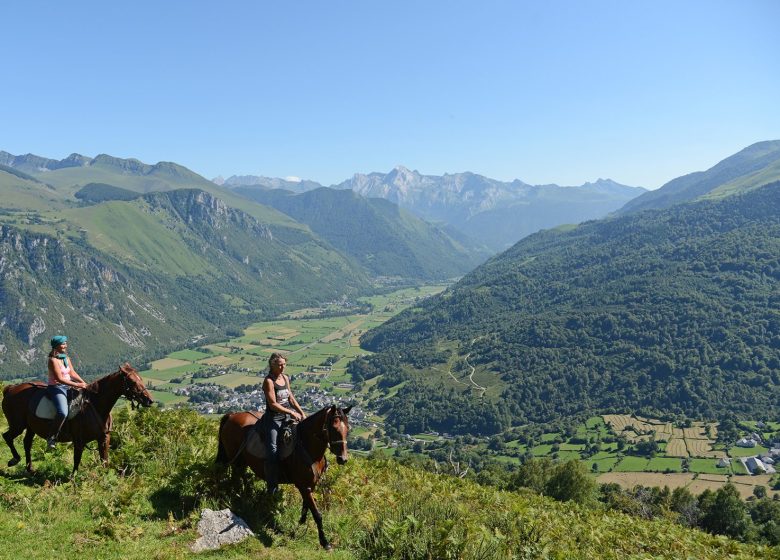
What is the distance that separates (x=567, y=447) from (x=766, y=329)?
409ft

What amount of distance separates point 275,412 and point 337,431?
2169 millimetres

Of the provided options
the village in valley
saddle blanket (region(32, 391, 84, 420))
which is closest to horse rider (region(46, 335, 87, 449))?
saddle blanket (region(32, 391, 84, 420))

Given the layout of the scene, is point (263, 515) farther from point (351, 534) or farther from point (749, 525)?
point (749, 525)

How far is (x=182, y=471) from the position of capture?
1312cm

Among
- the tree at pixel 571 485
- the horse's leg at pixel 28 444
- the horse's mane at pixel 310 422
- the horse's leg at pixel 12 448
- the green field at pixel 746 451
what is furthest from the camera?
the green field at pixel 746 451

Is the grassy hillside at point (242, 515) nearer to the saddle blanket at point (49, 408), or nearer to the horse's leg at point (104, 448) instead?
the horse's leg at point (104, 448)

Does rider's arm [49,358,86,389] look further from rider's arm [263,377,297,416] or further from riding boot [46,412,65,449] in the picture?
rider's arm [263,377,297,416]

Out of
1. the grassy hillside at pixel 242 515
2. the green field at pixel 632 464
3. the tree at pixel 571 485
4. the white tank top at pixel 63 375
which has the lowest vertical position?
the green field at pixel 632 464

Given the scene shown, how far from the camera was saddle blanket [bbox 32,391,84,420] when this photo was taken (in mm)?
13680

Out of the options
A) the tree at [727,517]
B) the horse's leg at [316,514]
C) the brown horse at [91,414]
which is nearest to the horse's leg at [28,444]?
the brown horse at [91,414]

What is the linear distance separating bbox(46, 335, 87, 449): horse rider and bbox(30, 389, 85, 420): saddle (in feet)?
0.43

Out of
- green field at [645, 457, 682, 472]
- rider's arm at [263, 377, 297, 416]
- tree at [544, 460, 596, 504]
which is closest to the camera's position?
rider's arm at [263, 377, 297, 416]

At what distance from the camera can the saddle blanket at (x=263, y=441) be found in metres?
12.0

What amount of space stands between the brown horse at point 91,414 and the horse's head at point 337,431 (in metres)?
5.88
